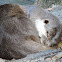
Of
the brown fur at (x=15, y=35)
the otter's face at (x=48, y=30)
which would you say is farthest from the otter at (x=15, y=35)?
→ the otter's face at (x=48, y=30)

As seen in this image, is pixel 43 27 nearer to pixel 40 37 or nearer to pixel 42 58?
pixel 40 37

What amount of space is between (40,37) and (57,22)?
54 cm

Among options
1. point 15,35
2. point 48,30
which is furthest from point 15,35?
point 48,30

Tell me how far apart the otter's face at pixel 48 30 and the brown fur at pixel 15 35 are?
0.23m

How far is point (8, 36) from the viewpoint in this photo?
79.4 inches

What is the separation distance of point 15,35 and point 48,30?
2.81ft

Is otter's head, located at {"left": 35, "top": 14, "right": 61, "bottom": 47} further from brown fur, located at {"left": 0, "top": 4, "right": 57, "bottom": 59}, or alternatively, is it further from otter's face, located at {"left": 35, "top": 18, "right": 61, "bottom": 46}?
brown fur, located at {"left": 0, "top": 4, "right": 57, "bottom": 59}

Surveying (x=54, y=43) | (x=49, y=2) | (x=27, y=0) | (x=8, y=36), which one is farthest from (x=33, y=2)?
(x=8, y=36)

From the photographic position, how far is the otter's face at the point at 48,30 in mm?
2526

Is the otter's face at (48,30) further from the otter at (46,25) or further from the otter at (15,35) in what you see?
the otter at (15,35)

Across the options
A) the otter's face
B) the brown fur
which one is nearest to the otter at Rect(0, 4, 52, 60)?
the brown fur

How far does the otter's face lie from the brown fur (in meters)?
0.23

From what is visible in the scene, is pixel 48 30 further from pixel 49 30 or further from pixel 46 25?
pixel 46 25

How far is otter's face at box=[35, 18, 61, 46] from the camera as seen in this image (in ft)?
8.29
